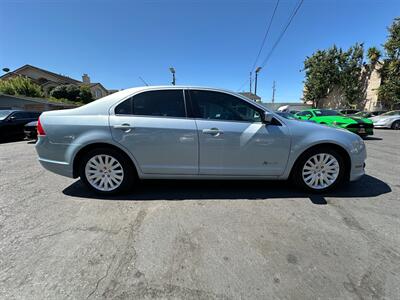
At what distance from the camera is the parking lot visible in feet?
5.08

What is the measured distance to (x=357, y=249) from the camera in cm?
197

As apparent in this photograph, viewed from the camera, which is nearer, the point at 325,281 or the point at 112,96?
the point at 325,281

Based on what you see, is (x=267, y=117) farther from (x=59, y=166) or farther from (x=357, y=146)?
(x=59, y=166)

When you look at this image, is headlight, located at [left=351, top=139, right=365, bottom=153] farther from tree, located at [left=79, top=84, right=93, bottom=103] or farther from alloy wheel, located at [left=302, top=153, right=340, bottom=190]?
tree, located at [left=79, top=84, right=93, bottom=103]

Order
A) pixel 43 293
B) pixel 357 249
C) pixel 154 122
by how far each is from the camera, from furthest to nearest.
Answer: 1. pixel 154 122
2. pixel 357 249
3. pixel 43 293

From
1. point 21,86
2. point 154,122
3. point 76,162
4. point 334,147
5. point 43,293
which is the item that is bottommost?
point 43,293

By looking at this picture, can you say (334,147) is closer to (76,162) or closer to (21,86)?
(76,162)

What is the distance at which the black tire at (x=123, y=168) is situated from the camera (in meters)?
2.91

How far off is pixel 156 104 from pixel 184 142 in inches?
28.3

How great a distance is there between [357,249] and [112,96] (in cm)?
356

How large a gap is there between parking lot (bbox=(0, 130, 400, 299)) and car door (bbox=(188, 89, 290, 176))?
1.53 ft

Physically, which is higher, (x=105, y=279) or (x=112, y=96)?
(x=112, y=96)

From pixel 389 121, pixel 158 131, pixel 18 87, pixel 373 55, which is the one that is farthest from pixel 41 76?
pixel 373 55

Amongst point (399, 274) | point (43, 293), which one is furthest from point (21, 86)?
point (399, 274)
